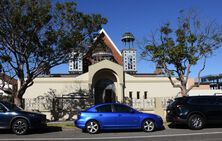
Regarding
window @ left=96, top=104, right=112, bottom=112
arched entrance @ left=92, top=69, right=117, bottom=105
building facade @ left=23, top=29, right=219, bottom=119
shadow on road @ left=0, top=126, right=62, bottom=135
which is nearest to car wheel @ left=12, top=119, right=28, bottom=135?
shadow on road @ left=0, top=126, right=62, bottom=135

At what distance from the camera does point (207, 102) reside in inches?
640

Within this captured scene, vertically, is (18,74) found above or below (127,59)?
below

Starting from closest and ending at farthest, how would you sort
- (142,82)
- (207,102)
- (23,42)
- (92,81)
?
(207,102), (23,42), (92,81), (142,82)

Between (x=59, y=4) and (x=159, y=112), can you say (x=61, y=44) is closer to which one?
(x=59, y=4)

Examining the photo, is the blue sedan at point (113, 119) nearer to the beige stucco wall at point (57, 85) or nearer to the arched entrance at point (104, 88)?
the beige stucco wall at point (57, 85)

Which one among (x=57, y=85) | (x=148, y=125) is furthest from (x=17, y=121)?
(x=57, y=85)

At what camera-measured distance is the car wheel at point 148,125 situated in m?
14.9

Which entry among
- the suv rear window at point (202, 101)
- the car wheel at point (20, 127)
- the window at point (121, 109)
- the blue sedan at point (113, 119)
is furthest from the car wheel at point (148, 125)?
the car wheel at point (20, 127)

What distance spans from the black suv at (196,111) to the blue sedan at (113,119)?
1.33 meters

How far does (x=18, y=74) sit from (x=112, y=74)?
11.0 metres

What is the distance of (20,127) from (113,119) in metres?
4.15

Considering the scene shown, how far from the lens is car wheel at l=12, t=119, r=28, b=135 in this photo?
46.5ft

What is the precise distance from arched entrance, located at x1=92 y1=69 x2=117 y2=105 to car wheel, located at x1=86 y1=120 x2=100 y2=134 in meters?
15.0

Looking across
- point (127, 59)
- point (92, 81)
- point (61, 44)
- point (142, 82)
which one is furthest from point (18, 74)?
point (127, 59)
